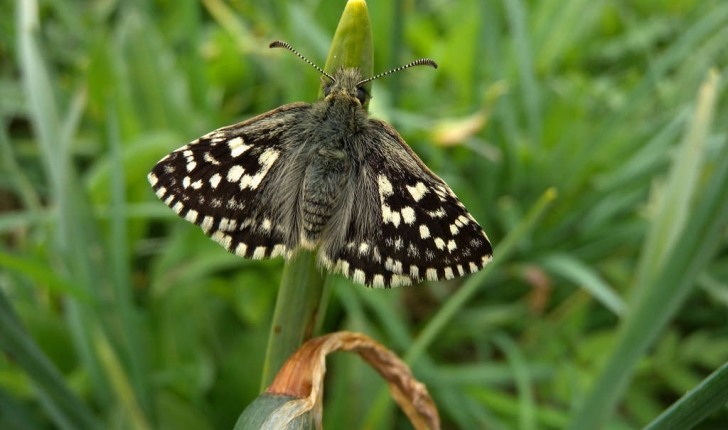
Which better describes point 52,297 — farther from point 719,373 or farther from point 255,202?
point 719,373

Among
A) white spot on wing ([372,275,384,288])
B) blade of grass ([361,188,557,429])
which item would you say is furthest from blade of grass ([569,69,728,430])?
white spot on wing ([372,275,384,288])

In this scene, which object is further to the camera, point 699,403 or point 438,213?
point 438,213

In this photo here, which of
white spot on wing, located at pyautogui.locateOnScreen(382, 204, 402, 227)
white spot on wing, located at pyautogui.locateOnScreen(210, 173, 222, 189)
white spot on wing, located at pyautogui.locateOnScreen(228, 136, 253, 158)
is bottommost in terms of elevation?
white spot on wing, located at pyautogui.locateOnScreen(382, 204, 402, 227)

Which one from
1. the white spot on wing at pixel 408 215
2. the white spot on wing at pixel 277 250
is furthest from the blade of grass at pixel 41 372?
the white spot on wing at pixel 408 215

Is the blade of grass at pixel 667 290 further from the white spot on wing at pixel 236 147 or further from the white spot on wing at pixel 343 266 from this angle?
the white spot on wing at pixel 236 147

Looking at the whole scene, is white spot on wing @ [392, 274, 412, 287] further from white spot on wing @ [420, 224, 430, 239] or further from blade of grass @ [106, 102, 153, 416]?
blade of grass @ [106, 102, 153, 416]

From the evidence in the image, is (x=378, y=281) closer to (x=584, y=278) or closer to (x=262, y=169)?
(x=262, y=169)

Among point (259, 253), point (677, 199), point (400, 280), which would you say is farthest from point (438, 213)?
point (677, 199)
